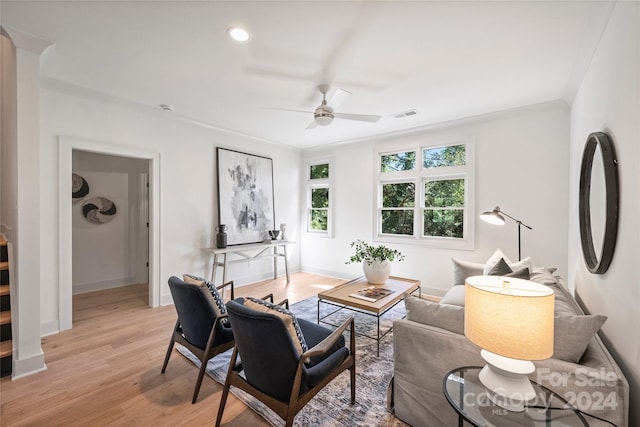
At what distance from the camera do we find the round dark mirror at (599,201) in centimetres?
162

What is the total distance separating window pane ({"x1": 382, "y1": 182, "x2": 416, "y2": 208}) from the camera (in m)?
4.68

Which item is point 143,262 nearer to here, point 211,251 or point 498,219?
point 211,251

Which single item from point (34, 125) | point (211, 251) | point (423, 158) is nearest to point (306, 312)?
point (211, 251)

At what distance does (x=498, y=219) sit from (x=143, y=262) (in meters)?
5.71

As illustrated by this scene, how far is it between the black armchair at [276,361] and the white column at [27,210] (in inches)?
73.5

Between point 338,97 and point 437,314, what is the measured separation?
7.46ft

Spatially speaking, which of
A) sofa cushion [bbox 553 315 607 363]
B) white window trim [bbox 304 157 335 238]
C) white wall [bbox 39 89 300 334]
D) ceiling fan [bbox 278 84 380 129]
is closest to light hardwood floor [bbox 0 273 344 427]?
white wall [bbox 39 89 300 334]

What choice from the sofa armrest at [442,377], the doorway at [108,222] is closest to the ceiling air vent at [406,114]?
the sofa armrest at [442,377]

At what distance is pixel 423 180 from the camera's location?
14.9 feet

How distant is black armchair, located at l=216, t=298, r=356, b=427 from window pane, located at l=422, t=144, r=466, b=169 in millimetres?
3508

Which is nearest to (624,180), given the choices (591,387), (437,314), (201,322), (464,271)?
(591,387)

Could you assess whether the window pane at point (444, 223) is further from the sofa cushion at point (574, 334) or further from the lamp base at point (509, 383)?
the lamp base at point (509, 383)

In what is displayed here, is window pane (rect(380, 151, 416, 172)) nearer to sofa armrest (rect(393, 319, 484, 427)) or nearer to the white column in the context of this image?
sofa armrest (rect(393, 319, 484, 427))

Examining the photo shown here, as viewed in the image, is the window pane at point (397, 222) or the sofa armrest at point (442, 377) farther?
the window pane at point (397, 222)
